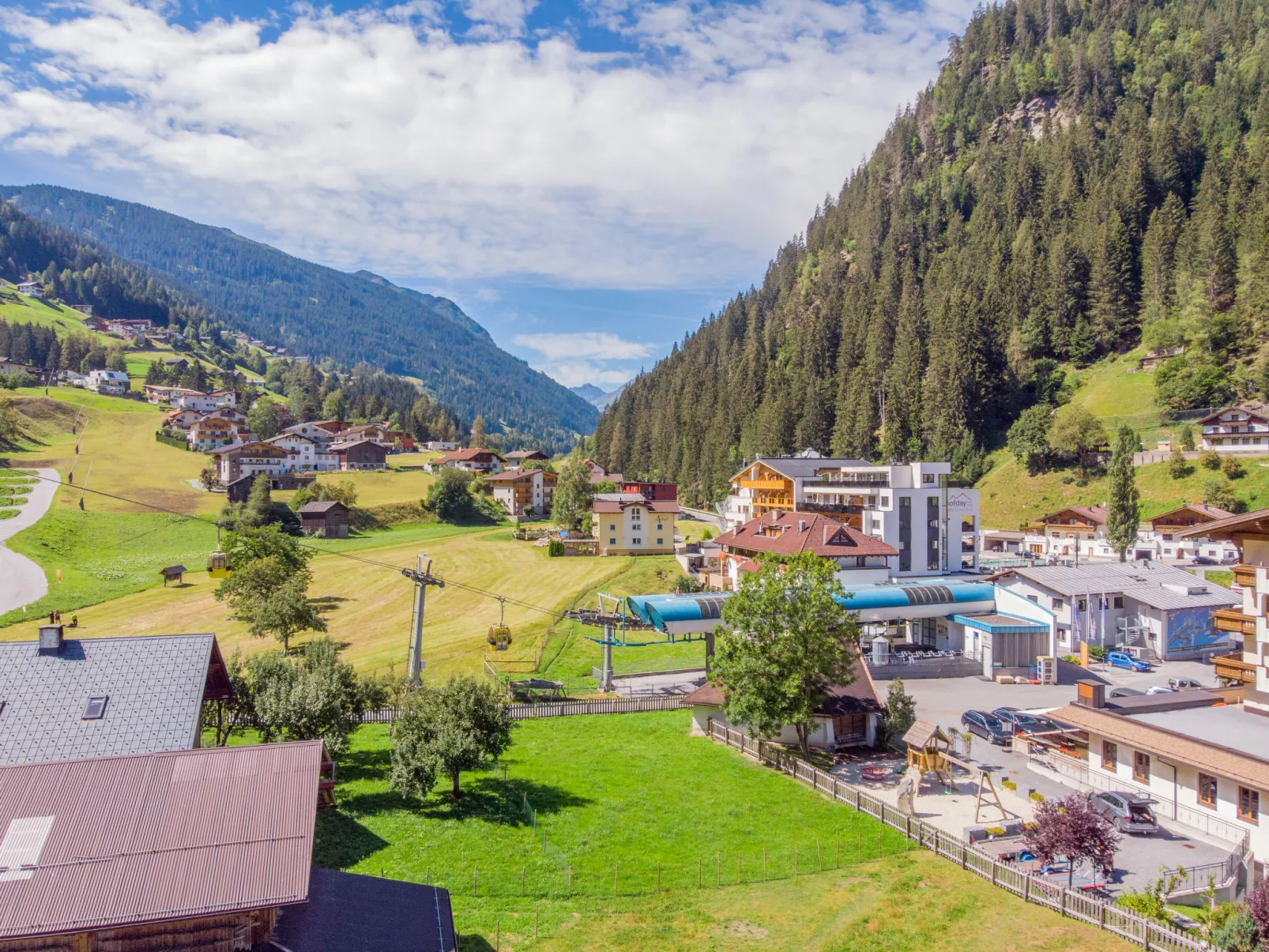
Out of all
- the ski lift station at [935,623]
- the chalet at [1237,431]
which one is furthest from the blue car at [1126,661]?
the chalet at [1237,431]

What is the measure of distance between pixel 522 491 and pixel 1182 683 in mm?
98366

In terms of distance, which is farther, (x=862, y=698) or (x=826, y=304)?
(x=826, y=304)

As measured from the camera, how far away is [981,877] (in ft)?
73.4

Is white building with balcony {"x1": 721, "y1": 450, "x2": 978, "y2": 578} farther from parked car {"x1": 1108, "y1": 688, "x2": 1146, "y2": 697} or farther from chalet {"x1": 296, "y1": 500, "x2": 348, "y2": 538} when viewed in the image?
chalet {"x1": 296, "y1": 500, "x2": 348, "y2": 538}

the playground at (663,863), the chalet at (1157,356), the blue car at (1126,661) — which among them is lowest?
the playground at (663,863)

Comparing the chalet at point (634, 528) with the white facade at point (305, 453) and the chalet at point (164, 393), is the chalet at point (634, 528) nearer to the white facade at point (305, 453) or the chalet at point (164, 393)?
the white facade at point (305, 453)

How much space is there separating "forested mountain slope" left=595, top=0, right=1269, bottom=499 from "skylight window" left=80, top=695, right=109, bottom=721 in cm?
10662

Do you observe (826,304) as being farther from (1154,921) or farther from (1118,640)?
(1154,921)

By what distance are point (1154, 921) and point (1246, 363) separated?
9781 centimetres

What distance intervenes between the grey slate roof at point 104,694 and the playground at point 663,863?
5.97 metres

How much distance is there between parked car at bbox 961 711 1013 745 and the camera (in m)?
34.6

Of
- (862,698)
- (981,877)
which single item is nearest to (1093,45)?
(862,698)

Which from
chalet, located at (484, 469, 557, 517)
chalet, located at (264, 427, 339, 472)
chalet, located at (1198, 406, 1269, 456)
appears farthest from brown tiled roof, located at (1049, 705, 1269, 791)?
chalet, located at (264, 427, 339, 472)

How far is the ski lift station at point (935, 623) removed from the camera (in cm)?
4631
